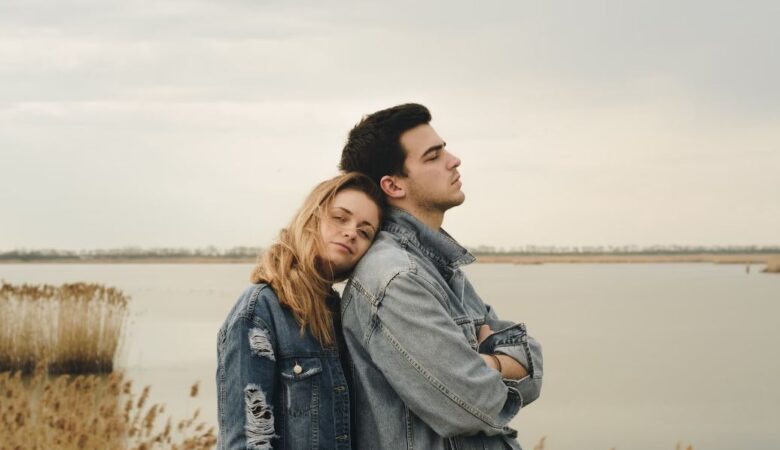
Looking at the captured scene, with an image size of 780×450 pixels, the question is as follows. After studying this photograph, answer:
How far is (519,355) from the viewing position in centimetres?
329

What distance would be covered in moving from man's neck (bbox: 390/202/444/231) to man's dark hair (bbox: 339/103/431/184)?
13cm

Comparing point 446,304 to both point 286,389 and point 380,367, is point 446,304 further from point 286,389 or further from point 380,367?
point 286,389

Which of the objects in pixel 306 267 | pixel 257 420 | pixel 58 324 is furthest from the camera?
pixel 58 324

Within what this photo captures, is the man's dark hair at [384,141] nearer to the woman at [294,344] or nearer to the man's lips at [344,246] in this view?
the woman at [294,344]

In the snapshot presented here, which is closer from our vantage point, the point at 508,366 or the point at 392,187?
the point at 508,366

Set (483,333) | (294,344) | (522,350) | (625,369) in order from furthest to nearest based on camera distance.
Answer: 1. (625,369)
2. (483,333)
3. (522,350)
4. (294,344)

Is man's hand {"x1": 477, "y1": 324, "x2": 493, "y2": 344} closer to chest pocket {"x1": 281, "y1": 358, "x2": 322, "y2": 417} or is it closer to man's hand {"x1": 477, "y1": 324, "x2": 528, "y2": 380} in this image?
man's hand {"x1": 477, "y1": 324, "x2": 528, "y2": 380}

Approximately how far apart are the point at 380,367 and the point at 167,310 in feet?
86.2

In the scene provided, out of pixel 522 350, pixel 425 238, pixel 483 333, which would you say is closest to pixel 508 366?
pixel 522 350

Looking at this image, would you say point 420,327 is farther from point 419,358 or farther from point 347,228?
point 347,228

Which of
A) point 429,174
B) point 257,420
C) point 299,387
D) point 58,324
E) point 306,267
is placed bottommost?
point 257,420

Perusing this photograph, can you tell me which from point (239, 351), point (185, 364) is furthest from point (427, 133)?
point (185, 364)

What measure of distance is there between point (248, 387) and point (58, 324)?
9.99 metres

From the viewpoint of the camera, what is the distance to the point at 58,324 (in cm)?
1216
